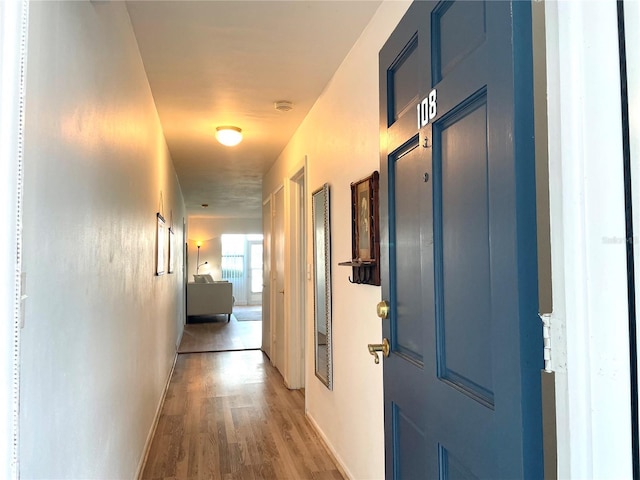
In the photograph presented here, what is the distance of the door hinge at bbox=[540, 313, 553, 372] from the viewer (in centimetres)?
75

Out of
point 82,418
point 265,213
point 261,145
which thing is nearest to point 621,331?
point 82,418

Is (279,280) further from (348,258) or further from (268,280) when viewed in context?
(348,258)

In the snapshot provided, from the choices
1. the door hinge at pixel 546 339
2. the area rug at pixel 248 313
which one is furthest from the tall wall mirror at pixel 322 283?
the area rug at pixel 248 313

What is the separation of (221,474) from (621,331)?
2483 mm

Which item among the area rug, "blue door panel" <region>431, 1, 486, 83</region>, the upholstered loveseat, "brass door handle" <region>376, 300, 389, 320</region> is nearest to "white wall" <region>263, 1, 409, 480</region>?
"brass door handle" <region>376, 300, 389, 320</region>

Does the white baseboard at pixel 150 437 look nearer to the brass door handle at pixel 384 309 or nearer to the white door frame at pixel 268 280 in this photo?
the white door frame at pixel 268 280

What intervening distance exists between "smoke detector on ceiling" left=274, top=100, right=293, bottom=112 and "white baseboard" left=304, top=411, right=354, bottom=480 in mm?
2355

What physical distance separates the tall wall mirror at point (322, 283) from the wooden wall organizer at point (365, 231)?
1.78ft

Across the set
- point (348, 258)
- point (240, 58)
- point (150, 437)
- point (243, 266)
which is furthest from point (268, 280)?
point (243, 266)

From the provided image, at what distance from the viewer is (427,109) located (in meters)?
1.11

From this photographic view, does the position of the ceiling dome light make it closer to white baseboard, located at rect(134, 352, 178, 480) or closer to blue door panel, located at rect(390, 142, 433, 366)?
white baseboard, located at rect(134, 352, 178, 480)

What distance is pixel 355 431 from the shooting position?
2.38 meters

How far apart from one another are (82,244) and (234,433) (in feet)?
7.64

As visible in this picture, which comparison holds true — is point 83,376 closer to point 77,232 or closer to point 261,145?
point 77,232
